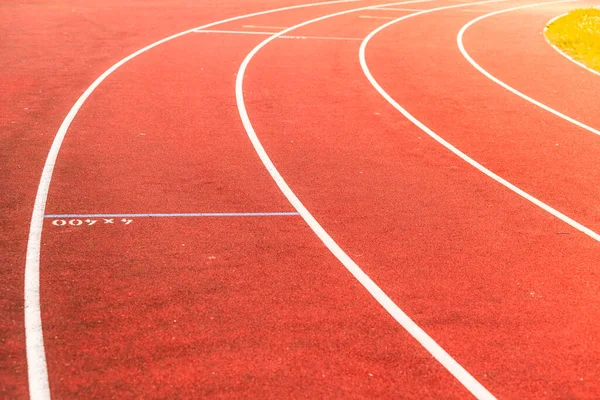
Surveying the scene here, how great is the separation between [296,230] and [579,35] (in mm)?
14673

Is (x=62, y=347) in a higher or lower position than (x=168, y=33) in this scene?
higher

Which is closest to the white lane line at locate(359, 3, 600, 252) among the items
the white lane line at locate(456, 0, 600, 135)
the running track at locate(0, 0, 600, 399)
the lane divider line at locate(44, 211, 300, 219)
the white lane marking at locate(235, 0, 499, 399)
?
the running track at locate(0, 0, 600, 399)

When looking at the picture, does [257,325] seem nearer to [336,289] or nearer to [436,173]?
[336,289]

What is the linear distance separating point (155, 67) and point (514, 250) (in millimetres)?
9262

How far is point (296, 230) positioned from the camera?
748 centimetres

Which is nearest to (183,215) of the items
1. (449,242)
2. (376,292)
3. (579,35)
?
(376,292)

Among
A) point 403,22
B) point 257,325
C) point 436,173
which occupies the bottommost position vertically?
point 403,22

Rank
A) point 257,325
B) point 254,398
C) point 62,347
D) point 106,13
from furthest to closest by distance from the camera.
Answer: point 106,13 → point 257,325 → point 62,347 → point 254,398

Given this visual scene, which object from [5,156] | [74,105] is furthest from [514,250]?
[74,105]

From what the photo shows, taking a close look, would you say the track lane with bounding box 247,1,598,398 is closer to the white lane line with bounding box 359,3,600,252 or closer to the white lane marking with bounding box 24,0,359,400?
the white lane line with bounding box 359,3,600,252

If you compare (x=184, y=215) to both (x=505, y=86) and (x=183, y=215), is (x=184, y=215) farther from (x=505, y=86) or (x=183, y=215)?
(x=505, y=86)

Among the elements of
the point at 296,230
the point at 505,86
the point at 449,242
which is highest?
the point at 296,230

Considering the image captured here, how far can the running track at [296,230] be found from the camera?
5.13 m

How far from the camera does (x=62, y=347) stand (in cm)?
520
